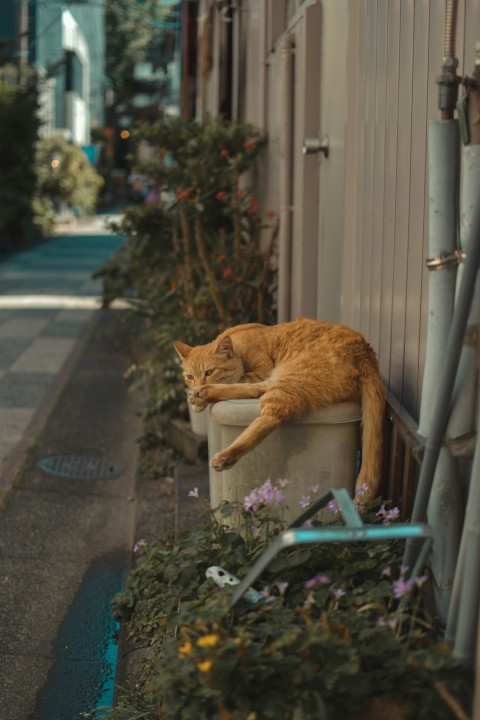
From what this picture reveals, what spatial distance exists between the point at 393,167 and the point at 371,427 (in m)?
0.99

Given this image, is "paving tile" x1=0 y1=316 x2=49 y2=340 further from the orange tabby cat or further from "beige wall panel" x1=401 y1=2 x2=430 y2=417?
"beige wall panel" x1=401 y1=2 x2=430 y2=417

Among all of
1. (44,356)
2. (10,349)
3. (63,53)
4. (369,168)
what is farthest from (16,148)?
(369,168)

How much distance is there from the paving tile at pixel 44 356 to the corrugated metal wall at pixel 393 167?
6.53 m

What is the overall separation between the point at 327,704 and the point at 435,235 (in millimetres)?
1227

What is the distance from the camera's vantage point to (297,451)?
3850 mm

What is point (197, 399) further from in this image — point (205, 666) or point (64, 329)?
point (64, 329)

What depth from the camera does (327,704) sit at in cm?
234

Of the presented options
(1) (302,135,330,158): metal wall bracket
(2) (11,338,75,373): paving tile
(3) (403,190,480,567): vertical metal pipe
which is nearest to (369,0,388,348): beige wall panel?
(1) (302,135,330,158): metal wall bracket

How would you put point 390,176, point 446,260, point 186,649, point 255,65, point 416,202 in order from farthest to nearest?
1. point 255,65
2. point 390,176
3. point 416,202
4. point 446,260
5. point 186,649

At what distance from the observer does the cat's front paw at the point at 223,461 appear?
142 inches

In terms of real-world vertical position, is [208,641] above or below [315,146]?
below

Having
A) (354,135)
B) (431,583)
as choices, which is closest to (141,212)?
(354,135)

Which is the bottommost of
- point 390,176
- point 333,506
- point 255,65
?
point 333,506

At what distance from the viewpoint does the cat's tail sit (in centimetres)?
367
